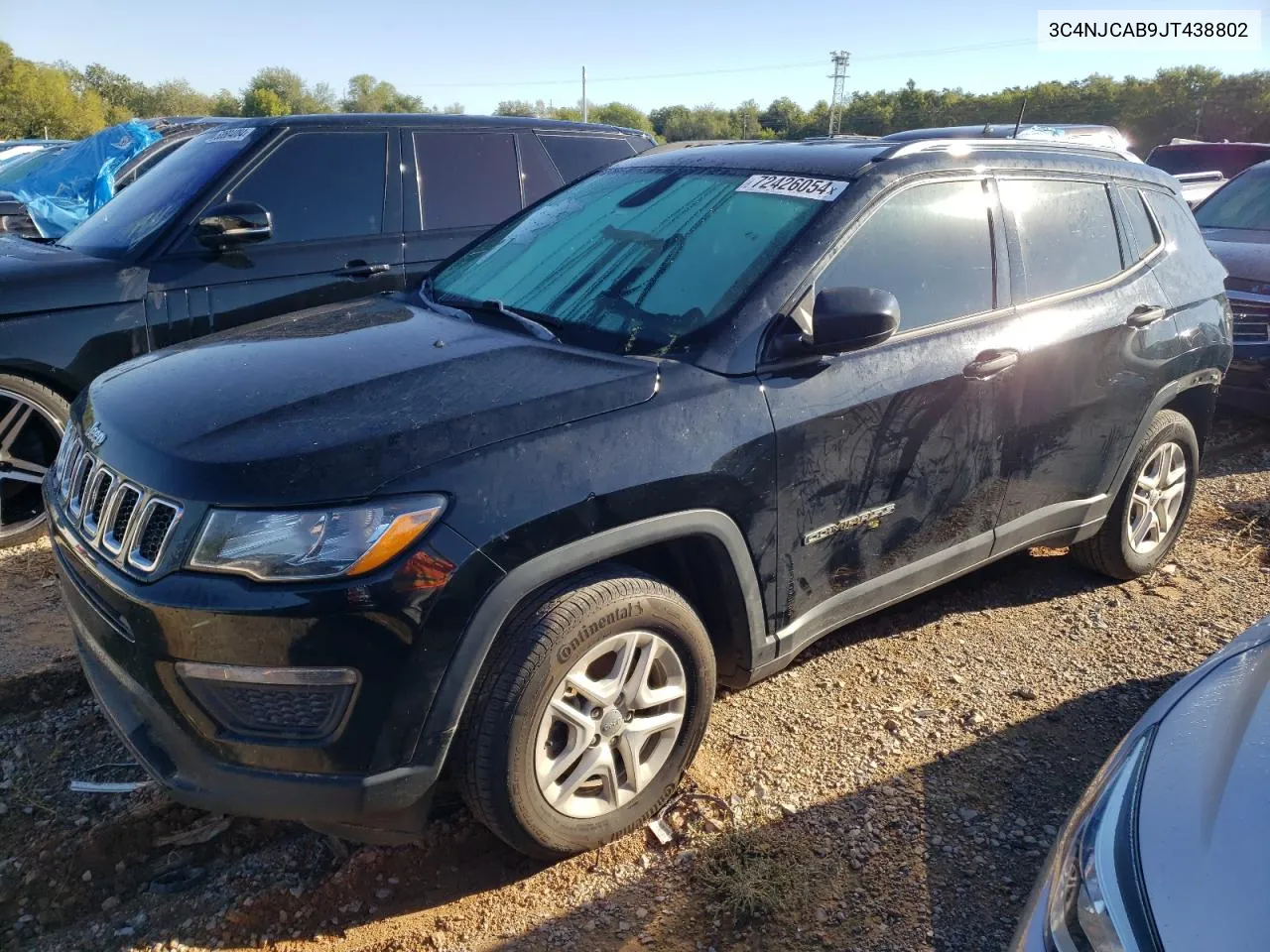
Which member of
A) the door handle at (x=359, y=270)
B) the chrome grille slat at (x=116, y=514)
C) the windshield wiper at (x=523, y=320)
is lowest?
the chrome grille slat at (x=116, y=514)

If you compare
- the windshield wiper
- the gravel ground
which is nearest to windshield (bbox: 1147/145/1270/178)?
the gravel ground

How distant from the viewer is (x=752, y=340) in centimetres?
265

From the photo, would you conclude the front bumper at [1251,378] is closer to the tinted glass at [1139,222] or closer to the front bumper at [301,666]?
the tinted glass at [1139,222]

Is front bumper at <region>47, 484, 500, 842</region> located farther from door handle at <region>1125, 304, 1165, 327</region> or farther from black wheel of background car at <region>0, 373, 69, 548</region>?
door handle at <region>1125, 304, 1165, 327</region>

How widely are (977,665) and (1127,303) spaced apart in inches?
60.5

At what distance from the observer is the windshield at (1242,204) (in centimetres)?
761

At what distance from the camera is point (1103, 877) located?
159 cm

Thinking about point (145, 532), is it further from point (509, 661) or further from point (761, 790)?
point (761, 790)

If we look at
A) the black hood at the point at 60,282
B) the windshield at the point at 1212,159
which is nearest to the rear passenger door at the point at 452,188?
the black hood at the point at 60,282

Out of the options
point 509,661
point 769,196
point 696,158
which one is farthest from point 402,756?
point 696,158

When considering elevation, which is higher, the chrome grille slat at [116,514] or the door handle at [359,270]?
the door handle at [359,270]

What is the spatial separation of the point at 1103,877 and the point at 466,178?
4841 mm

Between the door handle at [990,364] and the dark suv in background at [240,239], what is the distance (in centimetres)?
315

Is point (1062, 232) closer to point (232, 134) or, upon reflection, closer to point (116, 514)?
point (116, 514)
